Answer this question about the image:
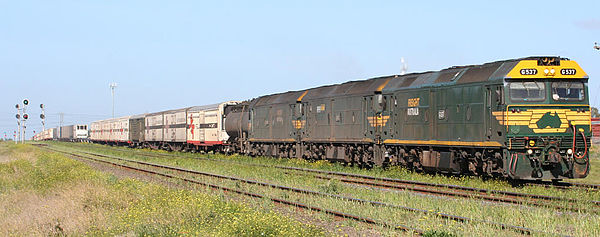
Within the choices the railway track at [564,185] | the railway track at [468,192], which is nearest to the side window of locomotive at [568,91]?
the railway track at [564,185]

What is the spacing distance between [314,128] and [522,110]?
13446 millimetres

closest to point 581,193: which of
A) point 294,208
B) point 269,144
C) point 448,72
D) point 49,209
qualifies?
point 448,72

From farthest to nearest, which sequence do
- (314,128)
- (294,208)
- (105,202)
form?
1. (314,128)
2. (105,202)
3. (294,208)

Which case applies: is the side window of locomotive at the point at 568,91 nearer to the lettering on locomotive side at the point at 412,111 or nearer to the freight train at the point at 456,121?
the freight train at the point at 456,121

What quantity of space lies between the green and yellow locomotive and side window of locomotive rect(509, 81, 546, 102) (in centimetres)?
3

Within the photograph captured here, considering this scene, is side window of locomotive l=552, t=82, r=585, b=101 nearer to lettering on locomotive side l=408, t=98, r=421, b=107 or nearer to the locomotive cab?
the locomotive cab

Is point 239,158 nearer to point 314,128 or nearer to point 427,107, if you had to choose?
point 314,128

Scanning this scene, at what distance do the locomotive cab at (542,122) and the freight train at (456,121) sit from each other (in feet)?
0.09

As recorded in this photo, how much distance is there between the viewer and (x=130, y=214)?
12.5 m

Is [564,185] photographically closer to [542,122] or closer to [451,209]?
[542,122]

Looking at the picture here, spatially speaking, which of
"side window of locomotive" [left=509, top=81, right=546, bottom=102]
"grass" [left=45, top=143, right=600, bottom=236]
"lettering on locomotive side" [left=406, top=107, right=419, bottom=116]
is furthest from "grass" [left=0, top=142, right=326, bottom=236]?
"lettering on locomotive side" [left=406, top=107, right=419, bottom=116]

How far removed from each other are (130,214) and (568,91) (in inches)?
490

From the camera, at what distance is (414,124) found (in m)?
21.8

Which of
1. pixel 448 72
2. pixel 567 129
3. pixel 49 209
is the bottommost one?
pixel 49 209
